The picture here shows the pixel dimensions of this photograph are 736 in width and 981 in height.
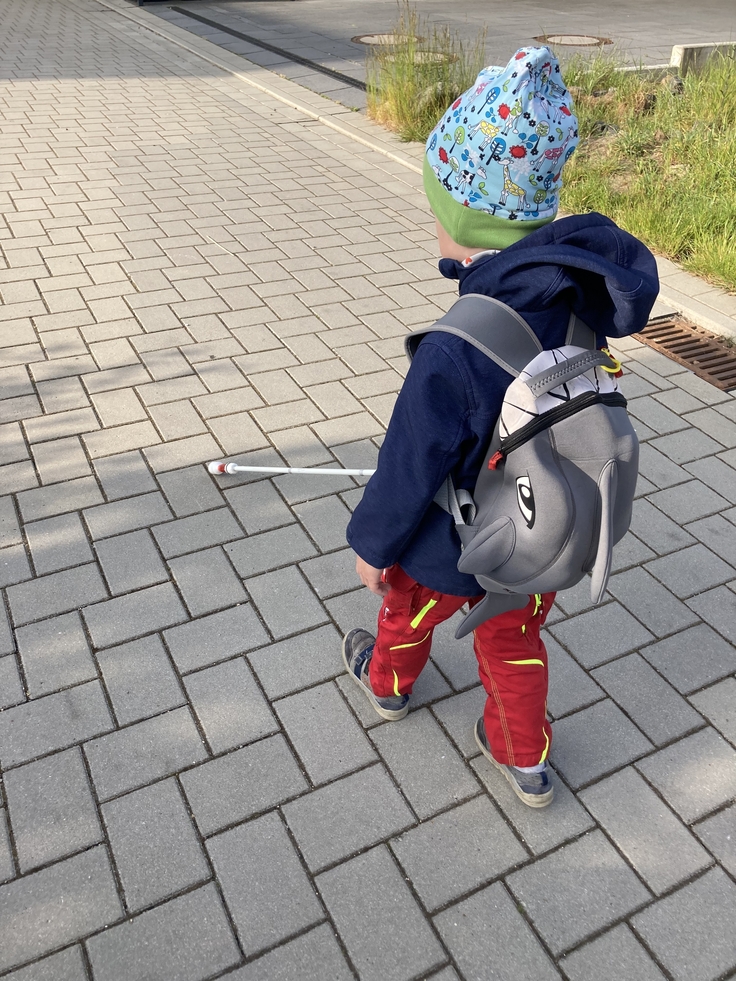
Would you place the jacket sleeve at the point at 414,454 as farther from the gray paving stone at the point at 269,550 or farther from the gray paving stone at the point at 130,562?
the gray paving stone at the point at 130,562

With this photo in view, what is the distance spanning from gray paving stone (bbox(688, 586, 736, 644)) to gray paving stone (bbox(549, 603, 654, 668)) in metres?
A: 0.25

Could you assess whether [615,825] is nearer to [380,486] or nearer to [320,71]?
[380,486]

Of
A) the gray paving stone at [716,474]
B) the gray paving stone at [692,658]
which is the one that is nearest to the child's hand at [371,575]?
the gray paving stone at [692,658]

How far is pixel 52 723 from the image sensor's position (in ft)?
8.27

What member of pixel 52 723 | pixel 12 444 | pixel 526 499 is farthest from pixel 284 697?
pixel 12 444

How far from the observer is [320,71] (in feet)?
34.1

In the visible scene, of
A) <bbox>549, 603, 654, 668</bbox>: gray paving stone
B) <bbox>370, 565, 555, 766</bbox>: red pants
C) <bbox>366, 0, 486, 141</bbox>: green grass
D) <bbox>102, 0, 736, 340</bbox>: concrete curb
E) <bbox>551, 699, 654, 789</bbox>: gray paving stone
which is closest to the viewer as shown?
<bbox>370, 565, 555, 766</bbox>: red pants

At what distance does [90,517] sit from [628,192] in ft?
16.6

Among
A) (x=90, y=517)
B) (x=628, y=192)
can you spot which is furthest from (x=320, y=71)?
(x=90, y=517)

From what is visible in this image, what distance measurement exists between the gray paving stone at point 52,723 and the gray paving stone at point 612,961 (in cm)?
146

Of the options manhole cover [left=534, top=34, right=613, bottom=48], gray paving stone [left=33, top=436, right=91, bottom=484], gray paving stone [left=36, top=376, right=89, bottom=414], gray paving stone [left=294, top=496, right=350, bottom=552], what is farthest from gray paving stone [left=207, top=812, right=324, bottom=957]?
manhole cover [left=534, top=34, right=613, bottom=48]

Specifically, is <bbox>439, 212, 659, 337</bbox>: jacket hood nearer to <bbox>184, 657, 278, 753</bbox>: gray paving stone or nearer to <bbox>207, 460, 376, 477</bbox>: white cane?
<bbox>184, 657, 278, 753</bbox>: gray paving stone

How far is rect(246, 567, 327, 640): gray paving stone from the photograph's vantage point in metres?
2.91

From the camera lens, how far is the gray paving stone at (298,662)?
8.84ft
